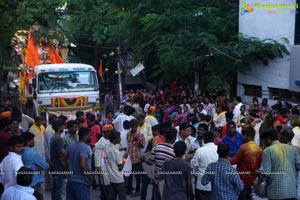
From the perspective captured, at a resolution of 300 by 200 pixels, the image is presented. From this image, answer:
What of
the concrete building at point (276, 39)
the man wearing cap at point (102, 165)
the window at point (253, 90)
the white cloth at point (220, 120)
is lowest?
the man wearing cap at point (102, 165)

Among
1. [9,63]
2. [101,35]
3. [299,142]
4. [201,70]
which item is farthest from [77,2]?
[299,142]

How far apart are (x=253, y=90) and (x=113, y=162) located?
12.6m

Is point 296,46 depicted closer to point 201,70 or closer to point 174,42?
point 174,42

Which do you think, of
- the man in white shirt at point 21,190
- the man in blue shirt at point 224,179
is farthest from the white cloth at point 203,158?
the man in white shirt at point 21,190

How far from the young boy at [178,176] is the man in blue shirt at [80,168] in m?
1.33

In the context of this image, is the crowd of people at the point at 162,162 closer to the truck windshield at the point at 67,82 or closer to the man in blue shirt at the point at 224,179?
the man in blue shirt at the point at 224,179

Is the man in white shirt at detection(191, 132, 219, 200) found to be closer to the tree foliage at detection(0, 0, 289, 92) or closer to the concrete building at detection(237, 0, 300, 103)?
the tree foliage at detection(0, 0, 289, 92)

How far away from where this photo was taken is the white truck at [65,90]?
61.6ft

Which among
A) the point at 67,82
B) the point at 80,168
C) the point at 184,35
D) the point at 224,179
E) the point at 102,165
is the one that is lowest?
the point at 102,165

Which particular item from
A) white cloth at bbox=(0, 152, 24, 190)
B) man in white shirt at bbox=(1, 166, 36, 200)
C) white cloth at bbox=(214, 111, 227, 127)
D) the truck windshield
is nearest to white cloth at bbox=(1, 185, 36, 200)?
man in white shirt at bbox=(1, 166, 36, 200)

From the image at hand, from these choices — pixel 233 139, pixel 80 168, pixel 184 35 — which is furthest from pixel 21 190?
pixel 184 35

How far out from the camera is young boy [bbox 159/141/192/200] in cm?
678

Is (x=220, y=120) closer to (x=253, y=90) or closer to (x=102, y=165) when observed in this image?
(x=102, y=165)

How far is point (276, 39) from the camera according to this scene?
18.1 meters
